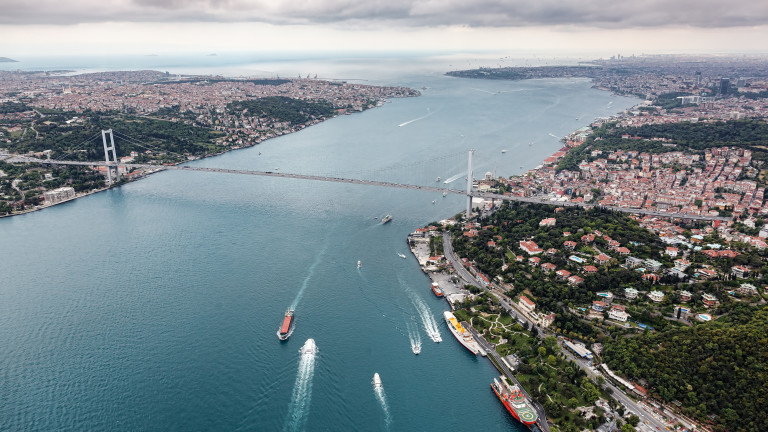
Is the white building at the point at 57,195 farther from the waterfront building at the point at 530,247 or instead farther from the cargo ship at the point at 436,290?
the waterfront building at the point at 530,247

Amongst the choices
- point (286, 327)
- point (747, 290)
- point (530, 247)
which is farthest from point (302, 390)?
point (747, 290)

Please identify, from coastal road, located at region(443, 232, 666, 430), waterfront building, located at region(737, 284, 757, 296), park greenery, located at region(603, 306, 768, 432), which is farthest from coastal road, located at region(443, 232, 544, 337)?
waterfront building, located at region(737, 284, 757, 296)

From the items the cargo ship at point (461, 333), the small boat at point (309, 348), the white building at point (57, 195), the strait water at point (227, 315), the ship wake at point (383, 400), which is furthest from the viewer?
the white building at point (57, 195)

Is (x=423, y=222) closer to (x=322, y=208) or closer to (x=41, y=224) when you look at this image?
(x=322, y=208)

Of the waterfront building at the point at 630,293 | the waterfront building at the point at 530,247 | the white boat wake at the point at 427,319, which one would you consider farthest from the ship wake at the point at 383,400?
the waterfront building at the point at 530,247

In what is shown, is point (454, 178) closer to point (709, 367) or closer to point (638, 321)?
point (638, 321)

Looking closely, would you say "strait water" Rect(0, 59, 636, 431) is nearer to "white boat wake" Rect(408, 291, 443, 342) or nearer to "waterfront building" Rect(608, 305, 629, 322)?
"white boat wake" Rect(408, 291, 443, 342)
